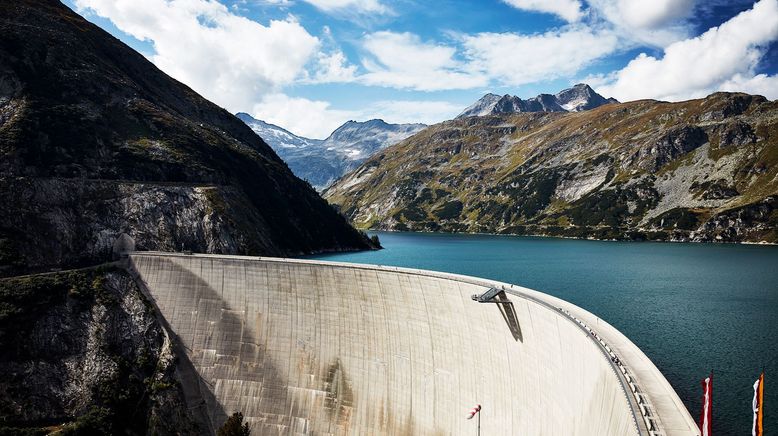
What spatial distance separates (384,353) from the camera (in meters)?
47.5

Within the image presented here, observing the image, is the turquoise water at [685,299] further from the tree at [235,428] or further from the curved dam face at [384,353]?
the tree at [235,428]

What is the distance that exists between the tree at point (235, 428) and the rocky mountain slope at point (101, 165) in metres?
32.3

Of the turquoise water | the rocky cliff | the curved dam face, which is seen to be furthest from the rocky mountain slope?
the turquoise water

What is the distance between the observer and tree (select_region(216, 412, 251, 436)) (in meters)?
48.2

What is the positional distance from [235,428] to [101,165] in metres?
55.5

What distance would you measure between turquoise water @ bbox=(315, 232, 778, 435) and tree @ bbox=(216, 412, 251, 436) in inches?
1504

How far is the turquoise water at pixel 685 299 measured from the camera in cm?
4531

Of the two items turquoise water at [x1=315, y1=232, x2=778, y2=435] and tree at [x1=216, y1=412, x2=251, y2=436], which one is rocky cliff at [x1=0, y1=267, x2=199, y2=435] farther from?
turquoise water at [x1=315, y1=232, x2=778, y2=435]

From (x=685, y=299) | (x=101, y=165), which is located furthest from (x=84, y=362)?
(x=685, y=299)

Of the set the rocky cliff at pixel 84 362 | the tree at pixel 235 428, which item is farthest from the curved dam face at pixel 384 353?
the rocky cliff at pixel 84 362

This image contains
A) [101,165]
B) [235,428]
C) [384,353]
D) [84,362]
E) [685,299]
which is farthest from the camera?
[101,165]

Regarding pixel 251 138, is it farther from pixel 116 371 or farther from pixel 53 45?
pixel 116 371

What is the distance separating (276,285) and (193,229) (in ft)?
126

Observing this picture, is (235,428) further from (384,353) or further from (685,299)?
(685,299)
